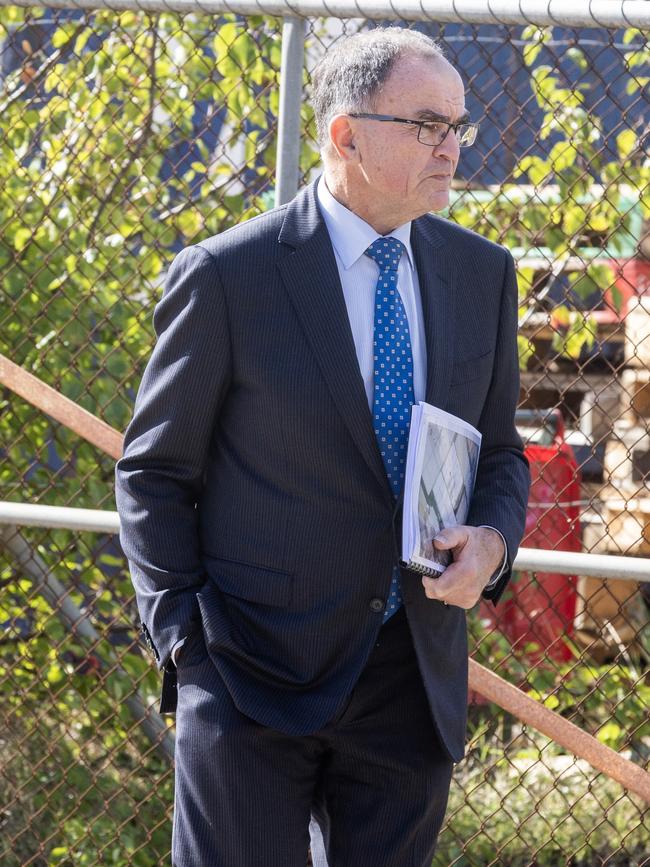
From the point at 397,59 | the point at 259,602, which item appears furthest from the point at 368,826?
the point at 397,59

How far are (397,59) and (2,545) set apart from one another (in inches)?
88.7

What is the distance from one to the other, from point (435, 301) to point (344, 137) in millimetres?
346

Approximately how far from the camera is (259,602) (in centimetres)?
218

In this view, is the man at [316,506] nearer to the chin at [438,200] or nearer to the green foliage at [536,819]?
the chin at [438,200]

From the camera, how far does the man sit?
2.15 metres

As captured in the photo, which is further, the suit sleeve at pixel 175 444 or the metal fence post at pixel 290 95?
the metal fence post at pixel 290 95

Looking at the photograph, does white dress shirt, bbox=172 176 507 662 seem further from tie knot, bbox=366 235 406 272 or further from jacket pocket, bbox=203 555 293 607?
jacket pocket, bbox=203 555 293 607

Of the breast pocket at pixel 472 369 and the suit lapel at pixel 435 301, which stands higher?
the suit lapel at pixel 435 301

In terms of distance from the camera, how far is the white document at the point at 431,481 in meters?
2.05

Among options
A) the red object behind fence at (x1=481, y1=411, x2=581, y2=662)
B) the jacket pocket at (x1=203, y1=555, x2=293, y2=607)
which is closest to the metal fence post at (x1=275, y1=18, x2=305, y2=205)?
the jacket pocket at (x1=203, y1=555, x2=293, y2=607)

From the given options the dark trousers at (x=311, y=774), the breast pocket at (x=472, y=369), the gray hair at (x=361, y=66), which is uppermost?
the gray hair at (x=361, y=66)

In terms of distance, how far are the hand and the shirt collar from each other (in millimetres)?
537

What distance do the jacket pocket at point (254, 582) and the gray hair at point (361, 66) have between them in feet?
2.63

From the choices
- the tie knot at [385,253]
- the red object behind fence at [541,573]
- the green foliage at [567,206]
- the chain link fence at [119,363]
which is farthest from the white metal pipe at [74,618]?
the tie knot at [385,253]
